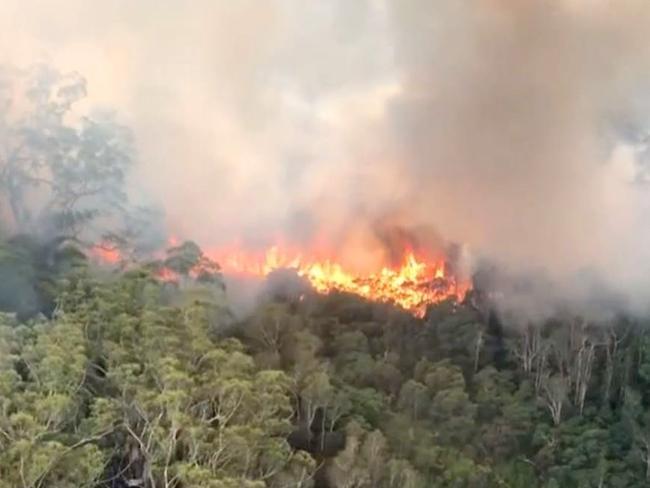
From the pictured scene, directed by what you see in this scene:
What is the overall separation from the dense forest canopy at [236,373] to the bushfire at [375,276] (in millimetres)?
794

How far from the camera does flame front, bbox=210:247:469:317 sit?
25000 mm

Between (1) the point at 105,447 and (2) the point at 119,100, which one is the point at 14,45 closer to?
(2) the point at 119,100

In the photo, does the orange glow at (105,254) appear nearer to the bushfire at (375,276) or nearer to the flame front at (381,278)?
the bushfire at (375,276)

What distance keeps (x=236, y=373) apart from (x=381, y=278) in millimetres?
15642

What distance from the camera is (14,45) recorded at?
21.2 meters

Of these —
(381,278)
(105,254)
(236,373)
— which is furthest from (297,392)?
(381,278)

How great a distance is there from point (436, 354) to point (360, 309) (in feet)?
8.17

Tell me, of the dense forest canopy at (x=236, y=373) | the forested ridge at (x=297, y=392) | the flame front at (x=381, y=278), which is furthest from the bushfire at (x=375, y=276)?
the forested ridge at (x=297, y=392)

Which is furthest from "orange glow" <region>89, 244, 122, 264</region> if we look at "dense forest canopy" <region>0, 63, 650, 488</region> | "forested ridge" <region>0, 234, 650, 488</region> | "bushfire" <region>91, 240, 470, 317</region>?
"bushfire" <region>91, 240, 470, 317</region>

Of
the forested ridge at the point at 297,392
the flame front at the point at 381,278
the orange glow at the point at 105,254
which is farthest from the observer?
the flame front at the point at 381,278

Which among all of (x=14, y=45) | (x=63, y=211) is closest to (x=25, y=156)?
(x=63, y=211)

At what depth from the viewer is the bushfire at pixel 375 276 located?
80.5ft

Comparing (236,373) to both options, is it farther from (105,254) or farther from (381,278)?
(381,278)

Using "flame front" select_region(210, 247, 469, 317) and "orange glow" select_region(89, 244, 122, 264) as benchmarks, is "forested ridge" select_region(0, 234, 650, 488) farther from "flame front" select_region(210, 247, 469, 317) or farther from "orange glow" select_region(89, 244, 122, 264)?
"orange glow" select_region(89, 244, 122, 264)
